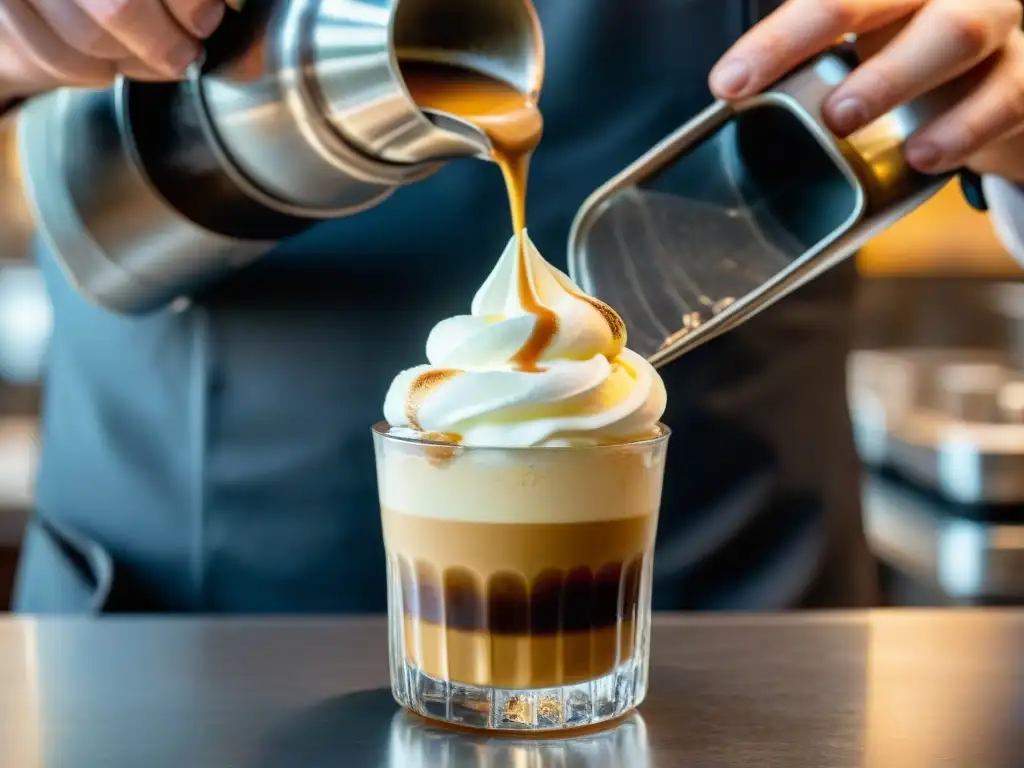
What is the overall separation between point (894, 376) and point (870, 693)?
1.99 m

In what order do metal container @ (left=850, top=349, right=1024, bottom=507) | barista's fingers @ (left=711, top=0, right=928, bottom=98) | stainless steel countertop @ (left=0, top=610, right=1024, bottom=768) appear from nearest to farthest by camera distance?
stainless steel countertop @ (left=0, top=610, right=1024, bottom=768) → barista's fingers @ (left=711, top=0, right=928, bottom=98) → metal container @ (left=850, top=349, right=1024, bottom=507)

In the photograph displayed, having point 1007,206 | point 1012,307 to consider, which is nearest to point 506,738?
point 1007,206

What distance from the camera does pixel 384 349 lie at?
124 cm

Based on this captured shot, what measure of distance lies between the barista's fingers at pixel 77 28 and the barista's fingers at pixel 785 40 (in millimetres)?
421

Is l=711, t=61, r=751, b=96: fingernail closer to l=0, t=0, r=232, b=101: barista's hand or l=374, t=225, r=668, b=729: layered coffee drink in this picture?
l=374, t=225, r=668, b=729: layered coffee drink

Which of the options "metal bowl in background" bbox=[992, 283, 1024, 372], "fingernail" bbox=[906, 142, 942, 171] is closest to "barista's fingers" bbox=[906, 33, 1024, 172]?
"fingernail" bbox=[906, 142, 942, 171]

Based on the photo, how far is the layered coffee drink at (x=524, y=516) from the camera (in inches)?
28.7

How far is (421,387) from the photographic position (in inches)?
29.5

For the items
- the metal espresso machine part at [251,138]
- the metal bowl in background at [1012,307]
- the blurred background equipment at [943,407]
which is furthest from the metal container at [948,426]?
the metal espresso machine part at [251,138]

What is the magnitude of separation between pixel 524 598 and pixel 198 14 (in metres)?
0.44

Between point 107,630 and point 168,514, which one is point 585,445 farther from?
point 168,514

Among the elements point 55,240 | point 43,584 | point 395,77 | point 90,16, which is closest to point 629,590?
point 395,77

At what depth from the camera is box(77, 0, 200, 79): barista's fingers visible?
816 mm

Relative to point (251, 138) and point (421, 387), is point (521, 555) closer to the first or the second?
point (421, 387)
